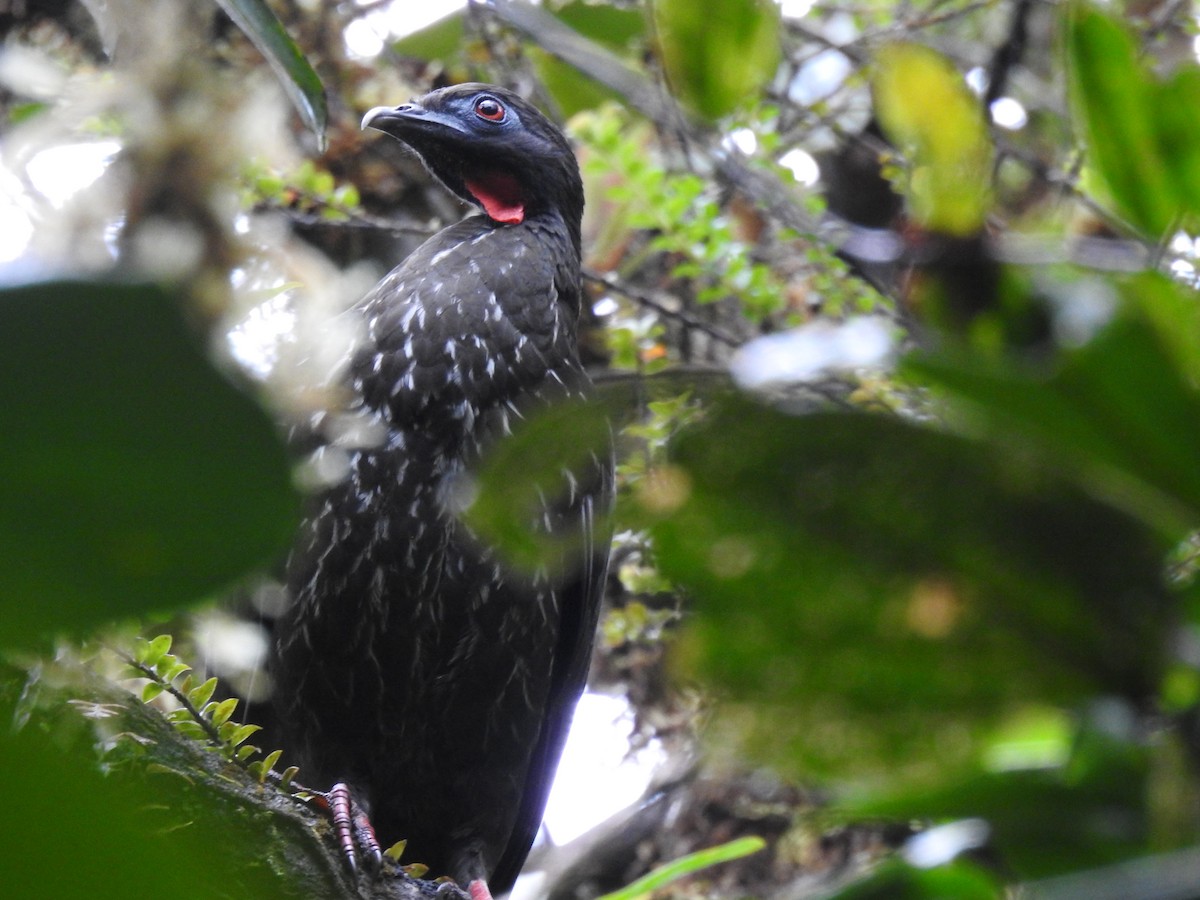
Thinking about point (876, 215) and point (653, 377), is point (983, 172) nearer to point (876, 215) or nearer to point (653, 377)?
point (653, 377)

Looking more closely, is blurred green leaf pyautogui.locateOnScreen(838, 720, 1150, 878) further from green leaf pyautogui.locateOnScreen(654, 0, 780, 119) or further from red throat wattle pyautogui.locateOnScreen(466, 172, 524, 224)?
red throat wattle pyautogui.locateOnScreen(466, 172, 524, 224)

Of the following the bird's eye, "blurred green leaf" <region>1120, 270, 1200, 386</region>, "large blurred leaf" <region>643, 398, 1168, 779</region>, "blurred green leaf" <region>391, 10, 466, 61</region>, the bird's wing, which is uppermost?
"blurred green leaf" <region>391, 10, 466, 61</region>

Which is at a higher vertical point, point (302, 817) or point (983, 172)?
point (302, 817)

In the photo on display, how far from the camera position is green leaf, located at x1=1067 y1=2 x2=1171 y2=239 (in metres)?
0.78

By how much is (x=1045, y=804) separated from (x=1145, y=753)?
0.06 metres

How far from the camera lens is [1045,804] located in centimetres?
65

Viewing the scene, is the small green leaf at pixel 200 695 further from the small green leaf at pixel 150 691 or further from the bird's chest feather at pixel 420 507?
the bird's chest feather at pixel 420 507

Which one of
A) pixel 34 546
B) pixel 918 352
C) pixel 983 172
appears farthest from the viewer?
pixel 983 172

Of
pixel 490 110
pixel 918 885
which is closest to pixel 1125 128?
pixel 918 885

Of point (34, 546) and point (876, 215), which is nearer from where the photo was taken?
point (34, 546)

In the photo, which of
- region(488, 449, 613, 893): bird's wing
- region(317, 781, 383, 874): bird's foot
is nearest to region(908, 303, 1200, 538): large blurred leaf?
region(317, 781, 383, 874): bird's foot

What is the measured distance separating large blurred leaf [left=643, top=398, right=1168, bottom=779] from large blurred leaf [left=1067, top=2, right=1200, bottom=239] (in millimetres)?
255

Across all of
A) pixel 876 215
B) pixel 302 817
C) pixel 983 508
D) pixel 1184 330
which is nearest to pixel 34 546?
pixel 983 508

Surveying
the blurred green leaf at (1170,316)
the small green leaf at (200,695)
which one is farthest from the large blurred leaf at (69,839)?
the small green leaf at (200,695)
